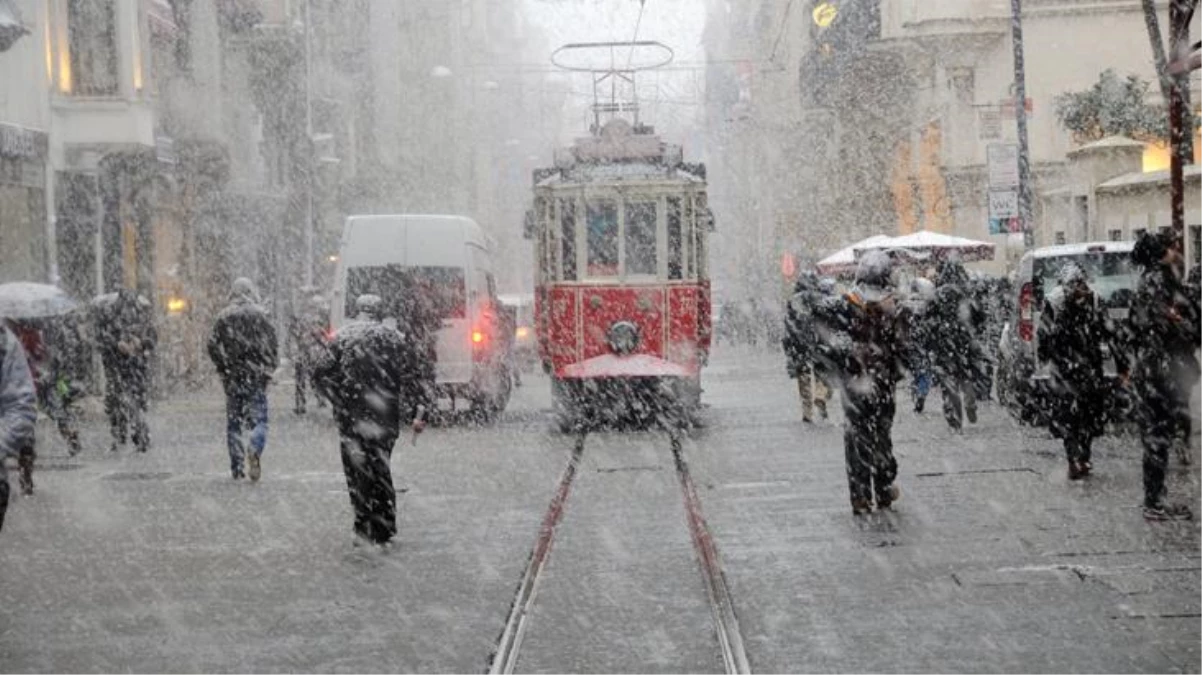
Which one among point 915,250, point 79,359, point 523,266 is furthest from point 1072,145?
point 523,266

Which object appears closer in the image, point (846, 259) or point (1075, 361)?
point (1075, 361)

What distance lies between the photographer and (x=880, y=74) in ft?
163

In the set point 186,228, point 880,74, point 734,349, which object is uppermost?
point 880,74

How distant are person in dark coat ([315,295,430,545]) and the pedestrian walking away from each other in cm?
406

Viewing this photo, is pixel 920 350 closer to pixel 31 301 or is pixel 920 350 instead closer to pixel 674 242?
pixel 674 242

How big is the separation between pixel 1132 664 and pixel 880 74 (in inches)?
1711

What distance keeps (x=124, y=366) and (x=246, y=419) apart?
150 inches

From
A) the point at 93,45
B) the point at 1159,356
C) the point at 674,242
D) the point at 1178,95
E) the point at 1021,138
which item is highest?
the point at 93,45

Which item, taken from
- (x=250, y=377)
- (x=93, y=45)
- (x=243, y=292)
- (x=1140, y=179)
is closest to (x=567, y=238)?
(x=243, y=292)

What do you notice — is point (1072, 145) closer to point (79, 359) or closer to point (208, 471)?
point (79, 359)

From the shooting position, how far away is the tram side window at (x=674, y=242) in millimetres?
21391

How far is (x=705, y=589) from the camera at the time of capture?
9336 millimetres

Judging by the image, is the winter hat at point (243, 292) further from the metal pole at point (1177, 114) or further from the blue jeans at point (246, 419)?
the metal pole at point (1177, 114)

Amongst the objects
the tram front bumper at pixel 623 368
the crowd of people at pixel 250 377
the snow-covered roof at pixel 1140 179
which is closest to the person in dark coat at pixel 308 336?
the crowd of people at pixel 250 377
